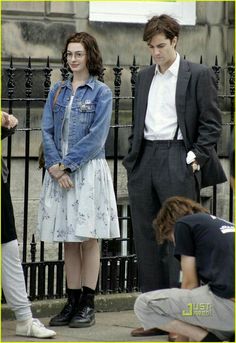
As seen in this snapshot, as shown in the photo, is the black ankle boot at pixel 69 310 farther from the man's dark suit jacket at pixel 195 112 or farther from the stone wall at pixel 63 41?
the stone wall at pixel 63 41

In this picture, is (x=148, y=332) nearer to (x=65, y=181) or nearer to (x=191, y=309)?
(x=191, y=309)

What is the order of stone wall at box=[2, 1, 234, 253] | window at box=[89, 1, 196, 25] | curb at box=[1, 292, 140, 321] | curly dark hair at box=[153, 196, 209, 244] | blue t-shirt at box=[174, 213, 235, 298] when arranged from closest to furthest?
blue t-shirt at box=[174, 213, 235, 298] → curly dark hair at box=[153, 196, 209, 244] → curb at box=[1, 292, 140, 321] → stone wall at box=[2, 1, 234, 253] → window at box=[89, 1, 196, 25]

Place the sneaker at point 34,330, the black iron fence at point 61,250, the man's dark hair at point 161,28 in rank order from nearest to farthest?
the sneaker at point 34,330 < the man's dark hair at point 161,28 < the black iron fence at point 61,250

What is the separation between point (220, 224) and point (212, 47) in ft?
17.8

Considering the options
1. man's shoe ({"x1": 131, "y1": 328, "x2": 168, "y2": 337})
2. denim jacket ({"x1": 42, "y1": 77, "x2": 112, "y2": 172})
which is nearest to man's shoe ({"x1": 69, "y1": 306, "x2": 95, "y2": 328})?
man's shoe ({"x1": 131, "y1": 328, "x2": 168, "y2": 337})

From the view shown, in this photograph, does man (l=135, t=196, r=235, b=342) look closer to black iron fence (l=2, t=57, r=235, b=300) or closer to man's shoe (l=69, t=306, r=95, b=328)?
man's shoe (l=69, t=306, r=95, b=328)

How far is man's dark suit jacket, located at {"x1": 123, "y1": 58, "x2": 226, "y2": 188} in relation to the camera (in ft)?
28.4

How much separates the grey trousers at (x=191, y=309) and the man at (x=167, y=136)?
452 millimetres

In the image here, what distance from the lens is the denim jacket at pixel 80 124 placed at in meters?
8.84

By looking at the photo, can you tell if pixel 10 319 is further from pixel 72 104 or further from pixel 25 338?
pixel 72 104

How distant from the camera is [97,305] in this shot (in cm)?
973

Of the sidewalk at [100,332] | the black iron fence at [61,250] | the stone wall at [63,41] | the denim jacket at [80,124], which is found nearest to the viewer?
the sidewalk at [100,332]

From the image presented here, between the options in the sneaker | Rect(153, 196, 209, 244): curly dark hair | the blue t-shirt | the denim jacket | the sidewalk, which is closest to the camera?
the blue t-shirt

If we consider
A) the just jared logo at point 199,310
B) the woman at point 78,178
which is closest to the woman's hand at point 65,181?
the woman at point 78,178
